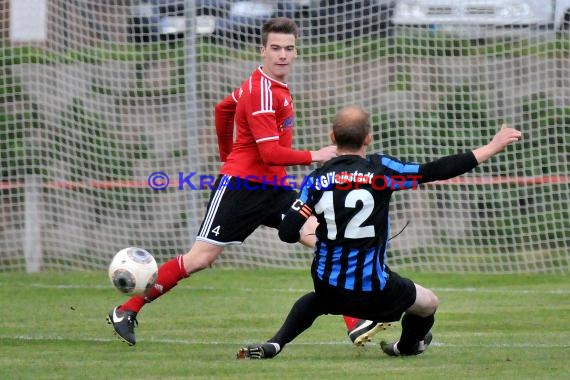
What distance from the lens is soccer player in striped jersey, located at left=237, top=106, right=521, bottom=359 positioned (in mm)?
6059

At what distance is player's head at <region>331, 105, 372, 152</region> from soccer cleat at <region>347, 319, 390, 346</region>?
3.69ft

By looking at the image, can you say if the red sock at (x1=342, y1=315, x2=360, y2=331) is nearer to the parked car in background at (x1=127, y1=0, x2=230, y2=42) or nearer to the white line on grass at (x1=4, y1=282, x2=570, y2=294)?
the white line on grass at (x1=4, y1=282, x2=570, y2=294)

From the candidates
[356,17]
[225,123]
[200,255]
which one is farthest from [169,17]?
[200,255]

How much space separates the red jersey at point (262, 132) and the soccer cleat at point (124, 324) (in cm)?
107

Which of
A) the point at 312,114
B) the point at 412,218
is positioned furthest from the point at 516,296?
the point at 312,114

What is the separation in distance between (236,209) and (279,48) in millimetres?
1020

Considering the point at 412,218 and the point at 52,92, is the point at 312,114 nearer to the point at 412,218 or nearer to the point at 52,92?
the point at 412,218

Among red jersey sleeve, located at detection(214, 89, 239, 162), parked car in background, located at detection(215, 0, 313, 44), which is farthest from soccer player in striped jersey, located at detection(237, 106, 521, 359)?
parked car in background, located at detection(215, 0, 313, 44)

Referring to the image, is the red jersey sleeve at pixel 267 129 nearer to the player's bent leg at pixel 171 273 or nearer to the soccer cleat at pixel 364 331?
the player's bent leg at pixel 171 273

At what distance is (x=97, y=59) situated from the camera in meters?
13.1

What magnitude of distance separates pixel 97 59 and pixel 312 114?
7.87 feet

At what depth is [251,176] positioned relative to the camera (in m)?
7.50

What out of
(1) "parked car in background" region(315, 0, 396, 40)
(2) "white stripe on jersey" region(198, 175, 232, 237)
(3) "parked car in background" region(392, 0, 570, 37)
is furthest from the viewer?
(1) "parked car in background" region(315, 0, 396, 40)

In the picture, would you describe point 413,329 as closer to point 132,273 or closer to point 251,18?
point 132,273
